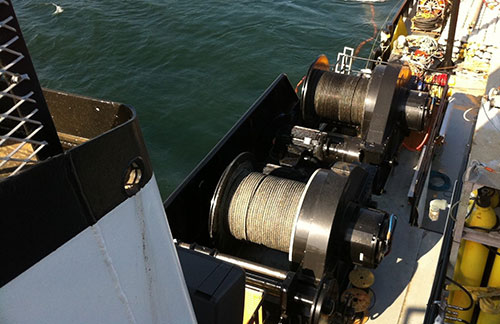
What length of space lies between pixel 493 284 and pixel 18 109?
744cm

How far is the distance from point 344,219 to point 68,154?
16.2 feet

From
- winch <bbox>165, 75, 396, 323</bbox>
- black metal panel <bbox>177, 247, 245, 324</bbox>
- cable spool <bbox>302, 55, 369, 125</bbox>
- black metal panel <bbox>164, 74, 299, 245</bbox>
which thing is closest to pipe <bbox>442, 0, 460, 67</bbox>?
cable spool <bbox>302, 55, 369, 125</bbox>

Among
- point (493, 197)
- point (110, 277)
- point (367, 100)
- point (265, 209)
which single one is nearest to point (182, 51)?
point (367, 100)

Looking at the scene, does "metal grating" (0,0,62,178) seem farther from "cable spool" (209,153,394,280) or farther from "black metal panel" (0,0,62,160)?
"cable spool" (209,153,394,280)

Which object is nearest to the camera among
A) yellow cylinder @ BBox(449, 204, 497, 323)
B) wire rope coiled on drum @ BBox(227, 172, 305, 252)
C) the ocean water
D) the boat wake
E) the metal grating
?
the metal grating

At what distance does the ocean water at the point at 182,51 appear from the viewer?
16531mm

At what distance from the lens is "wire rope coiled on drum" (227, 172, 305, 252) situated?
6.52 metres

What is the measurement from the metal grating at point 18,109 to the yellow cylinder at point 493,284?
695cm

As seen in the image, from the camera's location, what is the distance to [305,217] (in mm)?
6023

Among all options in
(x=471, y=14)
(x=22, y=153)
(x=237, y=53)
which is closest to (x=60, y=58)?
(x=237, y=53)

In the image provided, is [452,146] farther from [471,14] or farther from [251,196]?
[471,14]

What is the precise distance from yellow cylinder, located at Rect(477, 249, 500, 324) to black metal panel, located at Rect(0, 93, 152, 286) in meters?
6.69

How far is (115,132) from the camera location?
1859mm

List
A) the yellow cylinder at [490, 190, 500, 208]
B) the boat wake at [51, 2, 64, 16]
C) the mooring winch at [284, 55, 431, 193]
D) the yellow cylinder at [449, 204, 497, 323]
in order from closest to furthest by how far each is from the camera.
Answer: the yellow cylinder at [490, 190, 500, 208]
the yellow cylinder at [449, 204, 497, 323]
the mooring winch at [284, 55, 431, 193]
the boat wake at [51, 2, 64, 16]
